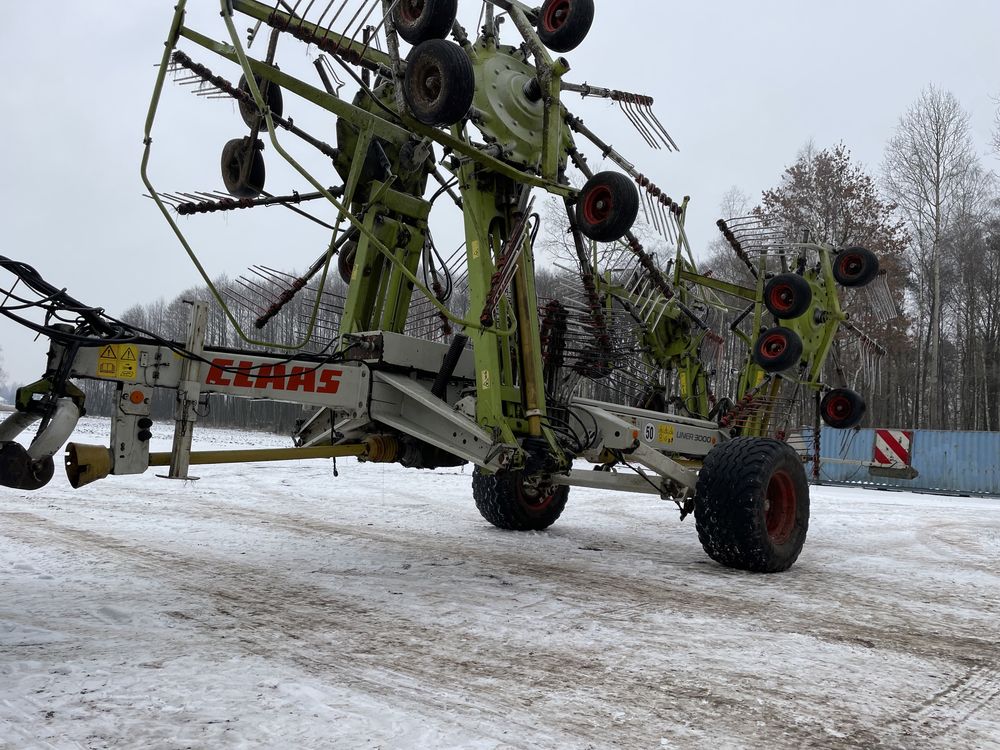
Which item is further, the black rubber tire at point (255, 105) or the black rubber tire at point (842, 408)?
the black rubber tire at point (842, 408)

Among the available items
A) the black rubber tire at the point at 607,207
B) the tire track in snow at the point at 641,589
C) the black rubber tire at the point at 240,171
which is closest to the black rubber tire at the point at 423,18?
the black rubber tire at the point at 607,207

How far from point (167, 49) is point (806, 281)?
22.1ft

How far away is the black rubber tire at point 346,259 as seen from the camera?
750 centimetres

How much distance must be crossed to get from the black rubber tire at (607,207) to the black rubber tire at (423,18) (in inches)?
65.1

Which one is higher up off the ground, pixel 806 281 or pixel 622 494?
pixel 806 281

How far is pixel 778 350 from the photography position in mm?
8852

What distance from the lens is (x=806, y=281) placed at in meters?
9.05

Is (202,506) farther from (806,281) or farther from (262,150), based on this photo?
(806,281)

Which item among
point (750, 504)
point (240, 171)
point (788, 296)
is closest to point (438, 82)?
point (240, 171)

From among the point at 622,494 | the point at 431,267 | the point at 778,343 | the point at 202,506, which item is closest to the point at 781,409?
A: the point at 778,343

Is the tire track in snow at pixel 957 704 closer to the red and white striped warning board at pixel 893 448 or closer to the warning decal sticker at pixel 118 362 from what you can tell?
the warning decal sticker at pixel 118 362

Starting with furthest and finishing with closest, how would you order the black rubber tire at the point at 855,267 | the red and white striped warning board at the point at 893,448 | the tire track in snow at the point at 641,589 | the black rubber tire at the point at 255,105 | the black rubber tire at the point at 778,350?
1. the red and white striped warning board at the point at 893,448
2. the black rubber tire at the point at 855,267
3. the black rubber tire at the point at 778,350
4. the black rubber tire at the point at 255,105
5. the tire track in snow at the point at 641,589

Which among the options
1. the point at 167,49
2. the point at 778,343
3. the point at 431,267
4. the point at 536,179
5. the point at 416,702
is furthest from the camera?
the point at 778,343

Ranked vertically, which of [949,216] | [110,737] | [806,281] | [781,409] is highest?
[949,216]
